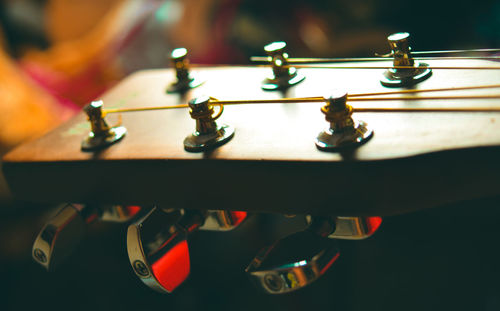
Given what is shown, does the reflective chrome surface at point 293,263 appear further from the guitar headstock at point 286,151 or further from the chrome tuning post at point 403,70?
the chrome tuning post at point 403,70

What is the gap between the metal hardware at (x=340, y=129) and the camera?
39 centimetres

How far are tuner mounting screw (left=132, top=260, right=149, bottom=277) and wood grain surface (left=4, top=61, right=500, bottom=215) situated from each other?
55 millimetres

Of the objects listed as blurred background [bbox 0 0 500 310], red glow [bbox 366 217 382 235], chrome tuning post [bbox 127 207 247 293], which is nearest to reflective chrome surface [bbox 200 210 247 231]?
chrome tuning post [bbox 127 207 247 293]

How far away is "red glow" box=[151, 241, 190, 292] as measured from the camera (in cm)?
45

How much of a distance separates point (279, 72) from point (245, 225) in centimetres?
102

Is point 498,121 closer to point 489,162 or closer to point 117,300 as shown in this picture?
point 489,162

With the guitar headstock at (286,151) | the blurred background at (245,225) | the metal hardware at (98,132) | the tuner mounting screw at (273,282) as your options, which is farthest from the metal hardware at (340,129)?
the blurred background at (245,225)

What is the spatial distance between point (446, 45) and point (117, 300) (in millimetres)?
1367

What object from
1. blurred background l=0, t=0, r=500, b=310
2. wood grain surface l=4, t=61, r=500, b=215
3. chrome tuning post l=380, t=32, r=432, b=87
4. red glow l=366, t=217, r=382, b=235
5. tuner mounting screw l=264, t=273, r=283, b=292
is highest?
chrome tuning post l=380, t=32, r=432, b=87

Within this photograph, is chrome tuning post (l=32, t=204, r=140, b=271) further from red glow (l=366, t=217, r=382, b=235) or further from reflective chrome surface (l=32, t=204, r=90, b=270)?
red glow (l=366, t=217, r=382, b=235)

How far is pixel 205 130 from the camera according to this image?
469mm

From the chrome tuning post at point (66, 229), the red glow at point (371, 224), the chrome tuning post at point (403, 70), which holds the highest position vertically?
the chrome tuning post at point (403, 70)

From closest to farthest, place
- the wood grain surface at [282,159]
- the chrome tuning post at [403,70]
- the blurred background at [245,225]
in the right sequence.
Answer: the wood grain surface at [282,159] → the chrome tuning post at [403,70] → the blurred background at [245,225]

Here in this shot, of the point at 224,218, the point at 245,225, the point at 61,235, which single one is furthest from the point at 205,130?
the point at 245,225
